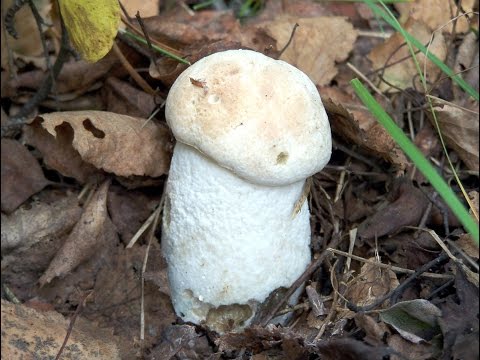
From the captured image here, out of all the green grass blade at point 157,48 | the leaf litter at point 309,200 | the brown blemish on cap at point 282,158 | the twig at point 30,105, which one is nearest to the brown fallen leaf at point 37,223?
the leaf litter at point 309,200

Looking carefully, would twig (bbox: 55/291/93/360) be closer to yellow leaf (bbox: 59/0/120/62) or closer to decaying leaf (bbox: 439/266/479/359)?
yellow leaf (bbox: 59/0/120/62)

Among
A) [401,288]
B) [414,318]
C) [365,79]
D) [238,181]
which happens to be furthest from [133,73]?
[414,318]

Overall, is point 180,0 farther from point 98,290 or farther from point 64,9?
Result: point 98,290

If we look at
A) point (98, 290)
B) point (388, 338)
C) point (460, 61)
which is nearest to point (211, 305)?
point (98, 290)

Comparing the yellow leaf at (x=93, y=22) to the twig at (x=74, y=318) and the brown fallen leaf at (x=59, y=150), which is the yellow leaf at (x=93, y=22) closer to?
the brown fallen leaf at (x=59, y=150)

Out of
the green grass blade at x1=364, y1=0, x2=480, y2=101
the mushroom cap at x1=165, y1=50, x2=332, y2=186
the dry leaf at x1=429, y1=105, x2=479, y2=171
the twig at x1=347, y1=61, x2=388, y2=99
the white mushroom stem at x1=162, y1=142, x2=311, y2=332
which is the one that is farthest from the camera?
the twig at x1=347, y1=61, x2=388, y2=99

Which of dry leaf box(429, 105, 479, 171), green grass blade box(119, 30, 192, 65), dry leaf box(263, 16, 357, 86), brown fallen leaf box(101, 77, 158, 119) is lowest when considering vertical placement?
dry leaf box(429, 105, 479, 171)

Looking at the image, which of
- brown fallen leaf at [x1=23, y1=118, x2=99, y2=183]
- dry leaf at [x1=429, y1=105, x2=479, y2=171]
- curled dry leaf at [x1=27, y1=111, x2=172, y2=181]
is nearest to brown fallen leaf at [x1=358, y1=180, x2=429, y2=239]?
dry leaf at [x1=429, y1=105, x2=479, y2=171]
